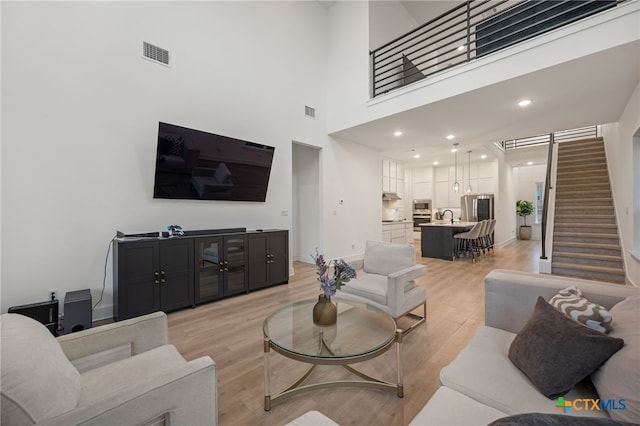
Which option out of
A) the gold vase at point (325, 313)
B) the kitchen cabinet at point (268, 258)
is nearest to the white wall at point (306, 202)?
the kitchen cabinet at point (268, 258)

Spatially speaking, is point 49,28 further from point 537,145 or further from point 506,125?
point 537,145

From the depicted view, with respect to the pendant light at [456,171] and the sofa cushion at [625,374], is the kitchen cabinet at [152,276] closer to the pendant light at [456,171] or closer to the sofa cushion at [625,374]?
the sofa cushion at [625,374]

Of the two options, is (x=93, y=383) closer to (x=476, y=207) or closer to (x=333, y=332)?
(x=333, y=332)

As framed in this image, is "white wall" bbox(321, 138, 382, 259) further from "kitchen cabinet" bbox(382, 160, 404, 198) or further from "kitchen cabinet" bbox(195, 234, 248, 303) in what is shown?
"kitchen cabinet" bbox(195, 234, 248, 303)

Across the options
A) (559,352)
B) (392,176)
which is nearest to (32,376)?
(559,352)

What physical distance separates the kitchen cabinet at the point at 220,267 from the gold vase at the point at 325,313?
7.14 ft

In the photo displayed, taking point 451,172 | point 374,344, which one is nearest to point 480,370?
point 374,344

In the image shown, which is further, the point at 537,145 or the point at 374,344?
the point at 537,145

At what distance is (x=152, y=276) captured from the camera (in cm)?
311

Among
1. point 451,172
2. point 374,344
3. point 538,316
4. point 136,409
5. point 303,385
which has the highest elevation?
point 451,172

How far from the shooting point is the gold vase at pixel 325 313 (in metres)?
1.96

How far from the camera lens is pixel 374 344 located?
5.52ft

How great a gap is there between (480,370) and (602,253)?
5.73 metres

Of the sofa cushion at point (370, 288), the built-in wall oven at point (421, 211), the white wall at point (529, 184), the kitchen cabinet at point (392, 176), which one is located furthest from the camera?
the white wall at point (529, 184)
